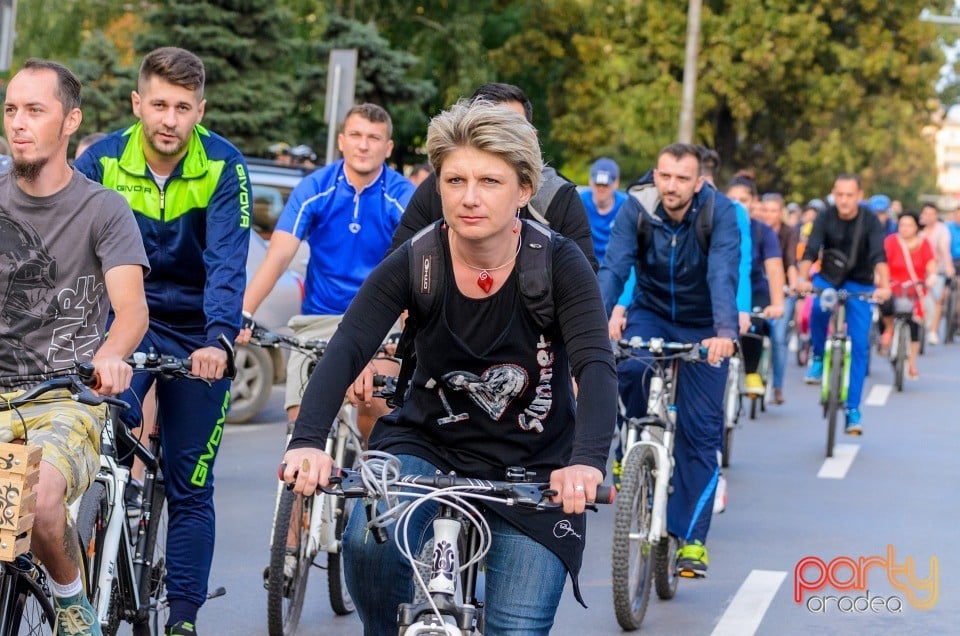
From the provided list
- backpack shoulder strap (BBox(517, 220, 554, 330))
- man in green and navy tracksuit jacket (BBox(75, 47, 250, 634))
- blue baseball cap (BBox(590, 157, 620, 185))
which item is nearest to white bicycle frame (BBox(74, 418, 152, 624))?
man in green and navy tracksuit jacket (BBox(75, 47, 250, 634))

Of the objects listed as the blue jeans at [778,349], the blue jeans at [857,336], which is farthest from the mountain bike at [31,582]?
the blue jeans at [778,349]

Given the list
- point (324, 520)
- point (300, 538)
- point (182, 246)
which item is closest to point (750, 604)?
point (324, 520)

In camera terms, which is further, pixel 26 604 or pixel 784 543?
pixel 784 543

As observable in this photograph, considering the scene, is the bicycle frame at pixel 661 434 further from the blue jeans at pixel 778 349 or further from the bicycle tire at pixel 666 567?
the blue jeans at pixel 778 349

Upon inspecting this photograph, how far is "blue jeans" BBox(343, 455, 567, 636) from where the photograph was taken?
3.86 m

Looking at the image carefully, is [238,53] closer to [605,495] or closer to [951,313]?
[951,313]

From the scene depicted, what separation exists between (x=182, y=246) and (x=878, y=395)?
42.6 feet

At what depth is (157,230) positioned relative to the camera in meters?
5.54

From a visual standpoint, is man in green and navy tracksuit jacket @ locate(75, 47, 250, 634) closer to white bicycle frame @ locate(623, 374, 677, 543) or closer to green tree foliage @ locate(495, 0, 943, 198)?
white bicycle frame @ locate(623, 374, 677, 543)

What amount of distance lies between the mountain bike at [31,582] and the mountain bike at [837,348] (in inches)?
341

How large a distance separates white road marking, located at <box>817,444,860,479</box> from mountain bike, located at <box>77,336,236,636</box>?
657 centimetres

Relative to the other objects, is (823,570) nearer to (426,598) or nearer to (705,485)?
(705,485)

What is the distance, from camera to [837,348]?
12305 millimetres

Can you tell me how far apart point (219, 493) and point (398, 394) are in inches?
228
